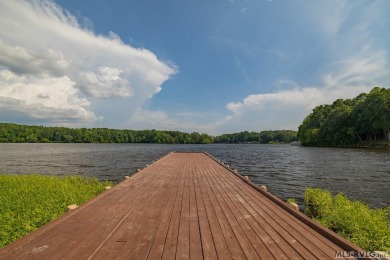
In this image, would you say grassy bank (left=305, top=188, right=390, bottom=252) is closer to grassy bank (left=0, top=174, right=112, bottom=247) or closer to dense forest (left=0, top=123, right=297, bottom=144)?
grassy bank (left=0, top=174, right=112, bottom=247)

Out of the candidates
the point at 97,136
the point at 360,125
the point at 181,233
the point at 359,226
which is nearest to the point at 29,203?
the point at 181,233

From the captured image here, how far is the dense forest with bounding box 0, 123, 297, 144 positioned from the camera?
442 feet

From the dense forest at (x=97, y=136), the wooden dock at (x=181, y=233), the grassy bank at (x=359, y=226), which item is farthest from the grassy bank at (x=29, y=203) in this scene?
the dense forest at (x=97, y=136)

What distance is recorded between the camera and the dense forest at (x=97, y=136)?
134750mm

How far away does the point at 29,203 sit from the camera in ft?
35.1

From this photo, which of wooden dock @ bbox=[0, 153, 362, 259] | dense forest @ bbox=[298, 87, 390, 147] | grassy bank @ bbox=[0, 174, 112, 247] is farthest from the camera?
dense forest @ bbox=[298, 87, 390, 147]

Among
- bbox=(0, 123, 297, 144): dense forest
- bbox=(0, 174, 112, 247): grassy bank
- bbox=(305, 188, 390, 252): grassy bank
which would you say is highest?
bbox=(0, 123, 297, 144): dense forest

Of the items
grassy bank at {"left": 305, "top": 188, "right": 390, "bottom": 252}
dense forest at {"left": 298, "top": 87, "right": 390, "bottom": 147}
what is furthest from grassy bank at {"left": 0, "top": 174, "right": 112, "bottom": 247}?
dense forest at {"left": 298, "top": 87, "right": 390, "bottom": 147}

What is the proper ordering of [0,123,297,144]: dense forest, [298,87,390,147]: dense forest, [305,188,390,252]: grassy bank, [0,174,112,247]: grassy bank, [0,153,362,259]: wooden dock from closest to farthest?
[0,153,362,259]: wooden dock → [305,188,390,252]: grassy bank → [0,174,112,247]: grassy bank → [298,87,390,147]: dense forest → [0,123,297,144]: dense forest

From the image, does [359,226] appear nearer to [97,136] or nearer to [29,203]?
[29,203]

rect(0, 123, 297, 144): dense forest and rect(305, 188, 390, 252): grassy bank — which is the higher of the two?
rect(0, 123, 297, 144): dense forest

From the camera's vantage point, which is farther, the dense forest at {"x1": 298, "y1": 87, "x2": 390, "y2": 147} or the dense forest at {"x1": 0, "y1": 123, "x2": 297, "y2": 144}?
the dense forest at {"x1": 0, "y1": 123, "x2": 297, "y2": 144}

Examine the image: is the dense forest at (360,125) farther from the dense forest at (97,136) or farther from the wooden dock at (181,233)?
the dense forest at (97,136)

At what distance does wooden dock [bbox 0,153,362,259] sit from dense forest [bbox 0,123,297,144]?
156 meters
